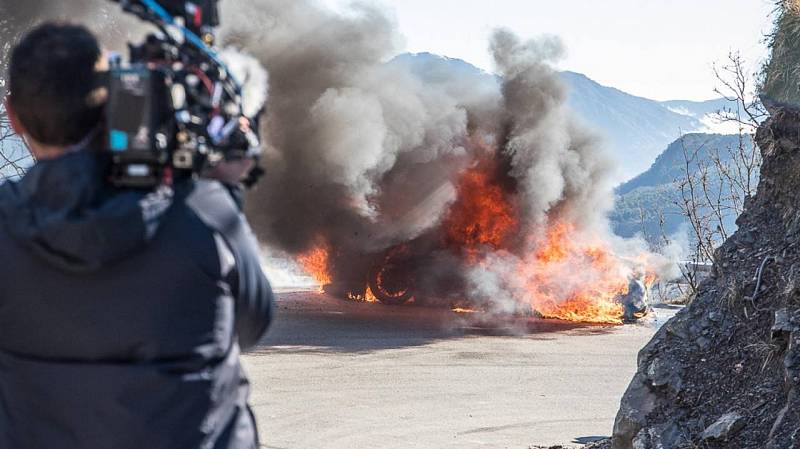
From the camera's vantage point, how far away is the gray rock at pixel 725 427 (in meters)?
4.88

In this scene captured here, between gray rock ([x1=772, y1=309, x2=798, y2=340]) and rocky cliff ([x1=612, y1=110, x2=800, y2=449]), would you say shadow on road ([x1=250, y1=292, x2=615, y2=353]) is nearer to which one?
rocky cliff ([x1=612, y1=110, x2=800, y2=449])

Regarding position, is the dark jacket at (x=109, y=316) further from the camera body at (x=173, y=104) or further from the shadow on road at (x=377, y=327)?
the shadow on road at (x=377, y=327)

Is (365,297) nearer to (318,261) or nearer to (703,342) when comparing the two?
(318,261)

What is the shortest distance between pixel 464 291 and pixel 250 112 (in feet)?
61.7

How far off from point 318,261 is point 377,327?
22.5 ft

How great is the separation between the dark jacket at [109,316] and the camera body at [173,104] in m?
0.07

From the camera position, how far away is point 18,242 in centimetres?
176

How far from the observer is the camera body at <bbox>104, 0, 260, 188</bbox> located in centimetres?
177

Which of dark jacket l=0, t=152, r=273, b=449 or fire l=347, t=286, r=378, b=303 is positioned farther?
fire l=347, t=286, r=378, b=303

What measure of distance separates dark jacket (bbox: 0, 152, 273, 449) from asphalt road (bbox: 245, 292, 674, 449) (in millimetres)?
5924

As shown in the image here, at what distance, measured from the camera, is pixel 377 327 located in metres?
16.5

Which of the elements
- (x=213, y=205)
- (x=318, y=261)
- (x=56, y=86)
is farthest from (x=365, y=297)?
(x=56, y=86)

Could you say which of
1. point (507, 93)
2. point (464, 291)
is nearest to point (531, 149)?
point (507, 93)

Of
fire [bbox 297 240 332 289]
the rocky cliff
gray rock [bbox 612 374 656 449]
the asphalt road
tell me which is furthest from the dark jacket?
fire [bbox 297 240 332 289]
